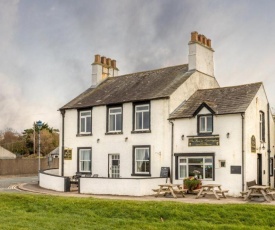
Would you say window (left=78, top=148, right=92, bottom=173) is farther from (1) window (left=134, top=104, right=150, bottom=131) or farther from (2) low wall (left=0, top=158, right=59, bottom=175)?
(2) low wall (left=0, top=158, right=59, bottom=175)

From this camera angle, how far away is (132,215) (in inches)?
630

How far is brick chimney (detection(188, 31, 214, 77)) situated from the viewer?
97.5ft

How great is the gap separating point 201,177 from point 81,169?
995 cm

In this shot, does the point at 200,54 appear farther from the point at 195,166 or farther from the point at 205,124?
the point at 195,166

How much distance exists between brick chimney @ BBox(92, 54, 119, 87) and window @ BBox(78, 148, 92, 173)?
6.93 m

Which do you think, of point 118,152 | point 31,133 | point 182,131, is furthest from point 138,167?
point 31,133

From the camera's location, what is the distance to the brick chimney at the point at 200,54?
2972cm

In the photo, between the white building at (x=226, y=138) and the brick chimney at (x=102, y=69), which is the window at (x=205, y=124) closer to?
the white building at (x=226, y=138)

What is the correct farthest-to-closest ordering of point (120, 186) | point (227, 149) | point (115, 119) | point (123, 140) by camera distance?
point (115, 119)
point (123, 140)
point (227, 149)
point (120, 186)

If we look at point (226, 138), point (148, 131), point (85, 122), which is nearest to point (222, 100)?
point (226, 138)

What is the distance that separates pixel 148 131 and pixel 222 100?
17.0 ft

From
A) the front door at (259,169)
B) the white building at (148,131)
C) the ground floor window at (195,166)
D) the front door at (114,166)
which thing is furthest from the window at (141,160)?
the front door at (259,169)

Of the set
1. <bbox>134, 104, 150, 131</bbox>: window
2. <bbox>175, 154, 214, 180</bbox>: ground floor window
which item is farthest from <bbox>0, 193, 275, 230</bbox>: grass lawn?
<bbox>134, 104, 150, 131</bbox>: window

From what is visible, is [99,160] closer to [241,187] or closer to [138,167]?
[138,167]
